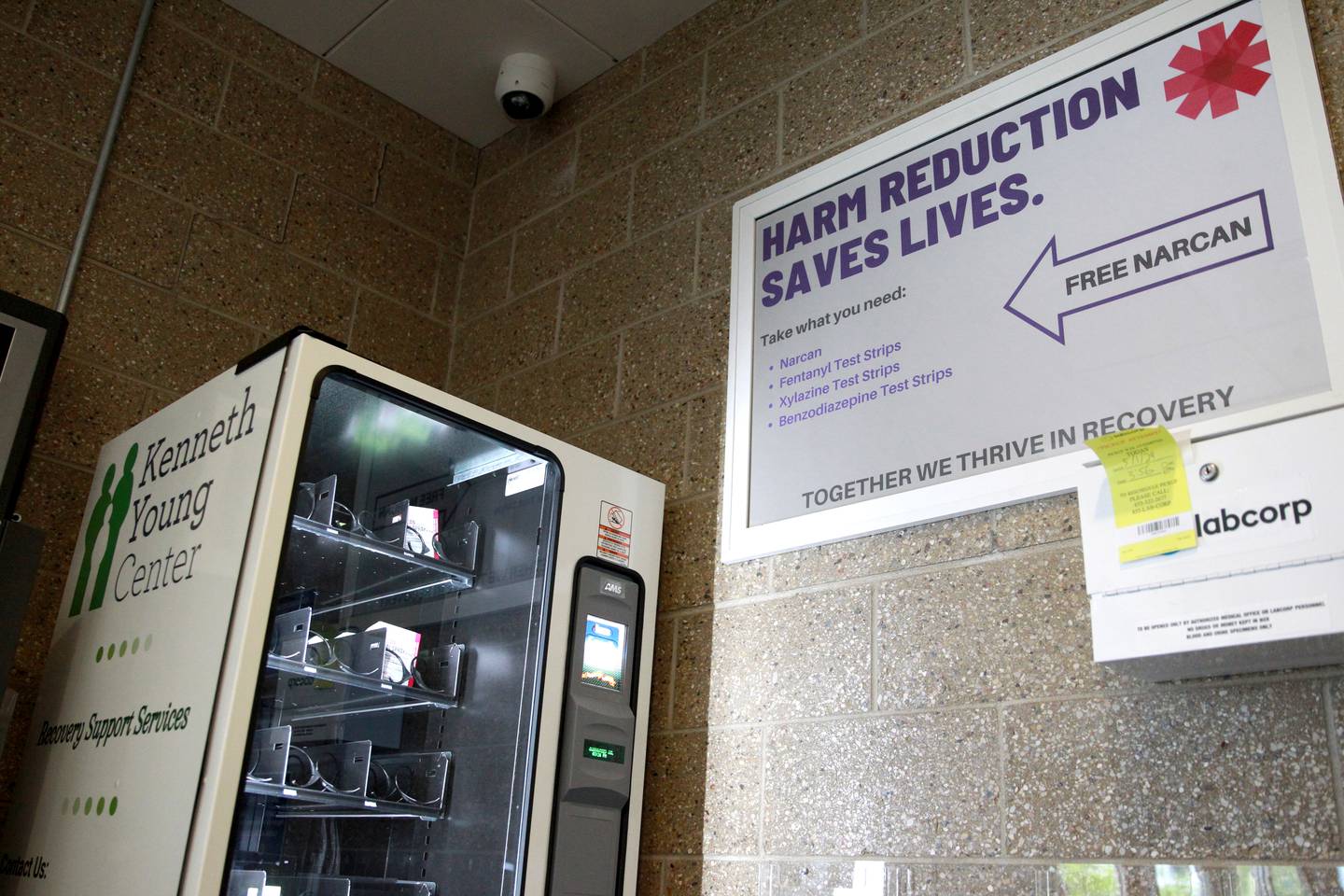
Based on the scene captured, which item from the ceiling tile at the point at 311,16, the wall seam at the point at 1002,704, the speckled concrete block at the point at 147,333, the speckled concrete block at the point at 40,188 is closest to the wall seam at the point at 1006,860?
the wall seam at the point at 1002,704

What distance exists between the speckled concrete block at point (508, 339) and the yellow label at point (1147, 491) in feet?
5.36

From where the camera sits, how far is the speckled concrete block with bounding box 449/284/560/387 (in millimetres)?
2977

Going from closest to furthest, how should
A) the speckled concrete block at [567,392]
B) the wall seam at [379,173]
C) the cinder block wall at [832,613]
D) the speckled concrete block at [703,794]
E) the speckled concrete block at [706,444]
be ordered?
the cinder block wall at [832,613]
the speckled concrete block at [703,794]
the speckled concrete block at [706,444]
the speckled concrete block at [567,392]
the wall seam at [379,173]

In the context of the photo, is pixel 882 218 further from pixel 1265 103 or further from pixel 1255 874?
pixel 1255 874

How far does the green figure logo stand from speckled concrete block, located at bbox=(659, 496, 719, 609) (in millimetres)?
1052

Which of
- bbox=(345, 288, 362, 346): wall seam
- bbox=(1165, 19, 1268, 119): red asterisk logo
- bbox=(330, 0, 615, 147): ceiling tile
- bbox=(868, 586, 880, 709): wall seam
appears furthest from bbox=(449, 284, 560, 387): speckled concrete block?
bbox=(1165, 19, 1268, 119): red asterisk logo

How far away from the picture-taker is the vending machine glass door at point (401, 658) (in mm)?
1909

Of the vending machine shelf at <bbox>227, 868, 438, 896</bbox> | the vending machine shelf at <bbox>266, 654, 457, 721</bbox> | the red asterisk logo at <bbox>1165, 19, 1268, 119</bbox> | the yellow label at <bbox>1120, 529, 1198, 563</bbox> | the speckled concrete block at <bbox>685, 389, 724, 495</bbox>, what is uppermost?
the red asterisk logo at <bbox>1165, 19, 1268, 119</bbox>

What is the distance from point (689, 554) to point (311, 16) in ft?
5.93

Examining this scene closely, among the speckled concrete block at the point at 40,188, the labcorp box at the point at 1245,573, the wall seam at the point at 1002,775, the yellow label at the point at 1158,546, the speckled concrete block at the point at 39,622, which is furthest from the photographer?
the speckled concrete block at the point at 40,188

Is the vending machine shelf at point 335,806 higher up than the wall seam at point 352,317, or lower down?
lower down

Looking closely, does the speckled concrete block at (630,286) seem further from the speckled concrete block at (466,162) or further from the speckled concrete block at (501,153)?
the speckled concrete block at (466,162)

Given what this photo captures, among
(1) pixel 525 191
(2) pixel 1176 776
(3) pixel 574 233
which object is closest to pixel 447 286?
(1) pixel 525 191

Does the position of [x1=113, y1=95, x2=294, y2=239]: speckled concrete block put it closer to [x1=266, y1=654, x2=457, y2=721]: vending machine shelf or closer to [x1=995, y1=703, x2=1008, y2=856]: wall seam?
[x1=266, y1=654, x2=457, y2=721]: vending machine shelf
